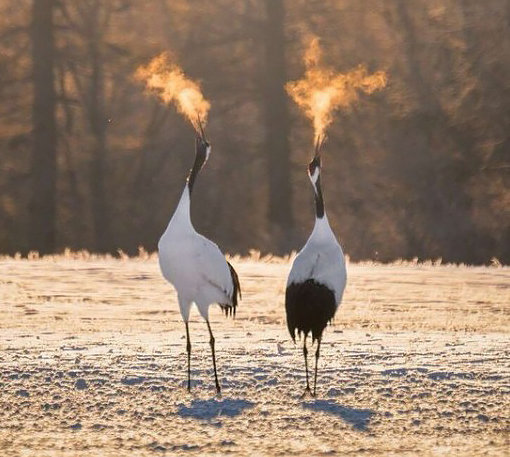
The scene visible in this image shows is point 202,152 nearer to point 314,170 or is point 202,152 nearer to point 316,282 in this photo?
point 314,170

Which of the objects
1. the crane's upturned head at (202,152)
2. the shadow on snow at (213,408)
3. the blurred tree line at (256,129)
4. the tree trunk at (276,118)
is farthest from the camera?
the blurred tree line at (256,129)

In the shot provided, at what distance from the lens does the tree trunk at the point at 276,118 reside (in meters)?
26.0

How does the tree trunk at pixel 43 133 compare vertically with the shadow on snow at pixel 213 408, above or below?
above

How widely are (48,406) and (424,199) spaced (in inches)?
792

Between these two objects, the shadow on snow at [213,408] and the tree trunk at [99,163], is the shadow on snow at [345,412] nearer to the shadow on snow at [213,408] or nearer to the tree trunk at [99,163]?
the shadow on snow at [213,408]

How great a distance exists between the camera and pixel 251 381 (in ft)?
31.2

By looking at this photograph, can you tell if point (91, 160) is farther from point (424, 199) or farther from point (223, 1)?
point (424, 199)

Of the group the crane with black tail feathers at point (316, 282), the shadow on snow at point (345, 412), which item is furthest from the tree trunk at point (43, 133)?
the shadow on snow at point (345, 412)

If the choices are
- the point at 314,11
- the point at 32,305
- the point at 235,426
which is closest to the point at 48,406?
the point at 235,426

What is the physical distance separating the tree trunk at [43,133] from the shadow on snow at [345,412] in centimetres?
1854

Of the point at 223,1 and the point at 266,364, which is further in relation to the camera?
the point at 223,1

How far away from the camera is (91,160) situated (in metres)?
28.8

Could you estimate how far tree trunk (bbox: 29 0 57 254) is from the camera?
26.8 m

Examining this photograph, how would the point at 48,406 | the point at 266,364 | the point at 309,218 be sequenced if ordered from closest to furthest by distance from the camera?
the point at 48,406 < the point at 266,364 < the point at 309,218
